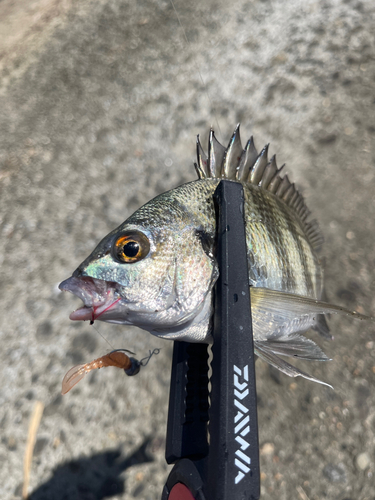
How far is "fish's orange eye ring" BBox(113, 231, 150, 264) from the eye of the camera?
74cm

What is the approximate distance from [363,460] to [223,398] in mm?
1053

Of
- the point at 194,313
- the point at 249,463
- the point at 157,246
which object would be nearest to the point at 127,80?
the point at 157,246

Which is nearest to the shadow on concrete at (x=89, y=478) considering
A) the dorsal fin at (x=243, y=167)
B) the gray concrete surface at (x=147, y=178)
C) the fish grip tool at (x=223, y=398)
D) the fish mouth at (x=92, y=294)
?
the gray concrete surface at (x=147, y=178)

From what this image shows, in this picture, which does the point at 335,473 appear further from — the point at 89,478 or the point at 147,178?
the point at 147,178

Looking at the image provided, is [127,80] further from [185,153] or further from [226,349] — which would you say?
[226,349]

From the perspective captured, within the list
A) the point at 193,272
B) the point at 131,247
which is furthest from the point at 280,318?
the point at 131,247

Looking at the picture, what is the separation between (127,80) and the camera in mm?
1956

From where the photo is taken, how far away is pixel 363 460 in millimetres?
1286

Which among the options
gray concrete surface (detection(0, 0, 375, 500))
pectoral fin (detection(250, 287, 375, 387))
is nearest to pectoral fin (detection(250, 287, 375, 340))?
pectoral fin (detection(250, 287, 375, 387))

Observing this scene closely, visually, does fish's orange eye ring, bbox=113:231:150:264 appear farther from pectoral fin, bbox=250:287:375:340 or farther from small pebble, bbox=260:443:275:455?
small pebble, bbox=260:443:275:455

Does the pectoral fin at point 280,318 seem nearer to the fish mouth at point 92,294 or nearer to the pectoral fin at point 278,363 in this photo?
the pectoral fin at point 278,363

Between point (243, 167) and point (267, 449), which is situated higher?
point (243, 167)

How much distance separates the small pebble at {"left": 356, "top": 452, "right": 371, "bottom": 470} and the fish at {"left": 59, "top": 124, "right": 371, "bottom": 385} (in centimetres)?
72

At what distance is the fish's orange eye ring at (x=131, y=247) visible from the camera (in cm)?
74
